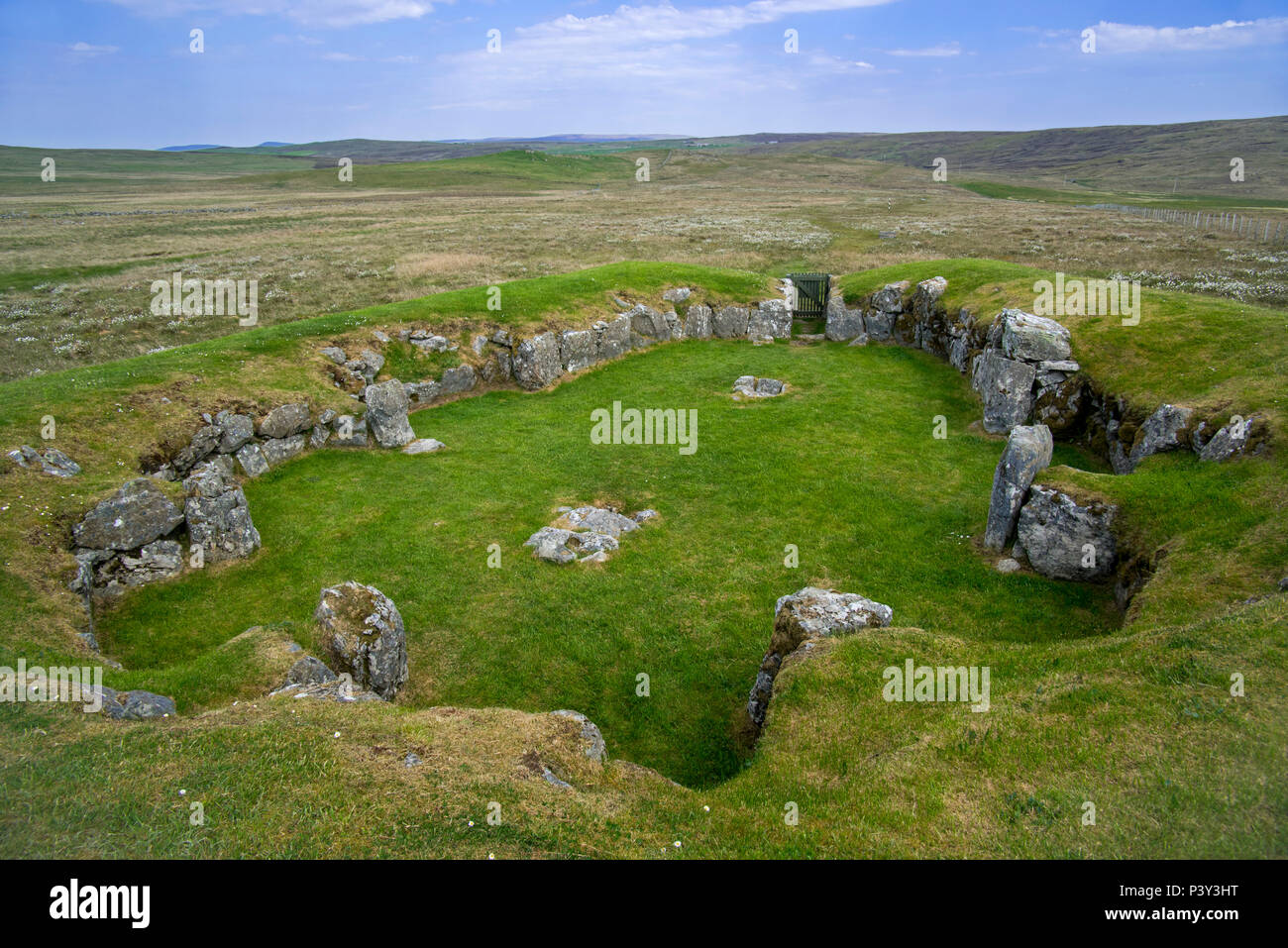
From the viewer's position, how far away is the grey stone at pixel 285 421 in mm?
25984

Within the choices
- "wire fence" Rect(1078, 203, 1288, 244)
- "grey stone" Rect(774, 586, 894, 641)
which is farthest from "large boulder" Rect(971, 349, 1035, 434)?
"wire fence" Rect(1078, 203, 1288, 244)

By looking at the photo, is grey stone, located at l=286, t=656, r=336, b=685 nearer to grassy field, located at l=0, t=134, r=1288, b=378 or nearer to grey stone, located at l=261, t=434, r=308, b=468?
grey stone, located at l=261, t=434, r=308, b=468

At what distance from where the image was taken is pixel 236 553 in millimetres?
20547

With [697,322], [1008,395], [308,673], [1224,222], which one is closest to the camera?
[308,673]

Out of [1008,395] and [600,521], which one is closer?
[600,521]

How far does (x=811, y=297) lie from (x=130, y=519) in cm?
3726

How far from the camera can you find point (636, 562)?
20453mm

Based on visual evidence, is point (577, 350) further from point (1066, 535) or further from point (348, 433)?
point (1066, 535)

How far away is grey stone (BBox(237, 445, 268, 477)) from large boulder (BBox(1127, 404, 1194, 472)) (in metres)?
30.4

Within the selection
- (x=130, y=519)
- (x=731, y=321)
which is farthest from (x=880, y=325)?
(x=130, y=519)

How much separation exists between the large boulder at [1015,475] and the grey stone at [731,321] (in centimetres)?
2306

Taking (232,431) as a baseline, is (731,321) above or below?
above
